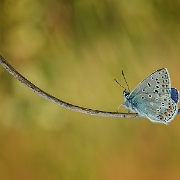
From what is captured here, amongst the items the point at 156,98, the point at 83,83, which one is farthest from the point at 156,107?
the point at 83,83

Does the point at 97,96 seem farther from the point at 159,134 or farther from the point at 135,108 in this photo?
the point at 135,108

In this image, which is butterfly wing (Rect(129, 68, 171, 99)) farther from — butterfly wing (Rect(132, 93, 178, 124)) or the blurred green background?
the blurred green background

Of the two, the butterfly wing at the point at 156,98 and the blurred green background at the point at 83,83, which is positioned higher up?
the blurred green background at the point at 83,83

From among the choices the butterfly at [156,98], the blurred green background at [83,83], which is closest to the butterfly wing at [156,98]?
the butterfly at [156,98]

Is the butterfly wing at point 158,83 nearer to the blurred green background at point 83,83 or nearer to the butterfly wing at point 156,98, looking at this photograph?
the butterfly wing at point 156,98

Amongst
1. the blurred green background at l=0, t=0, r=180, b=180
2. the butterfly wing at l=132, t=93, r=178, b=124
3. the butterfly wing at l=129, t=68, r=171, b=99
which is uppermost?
the blurred green background at l=0, t=0, r=180, b=180

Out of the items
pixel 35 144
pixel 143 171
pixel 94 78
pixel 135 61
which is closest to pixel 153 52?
pixel 135 61

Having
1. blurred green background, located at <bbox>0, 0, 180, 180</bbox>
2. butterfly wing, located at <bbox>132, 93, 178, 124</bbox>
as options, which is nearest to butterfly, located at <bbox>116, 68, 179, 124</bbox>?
butterfly wing, located at <bbox>132, 93, 178, 124</bbox>

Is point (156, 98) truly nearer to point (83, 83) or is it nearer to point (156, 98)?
point (156, 98)

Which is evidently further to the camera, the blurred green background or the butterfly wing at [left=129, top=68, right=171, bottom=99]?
the blurred green background
